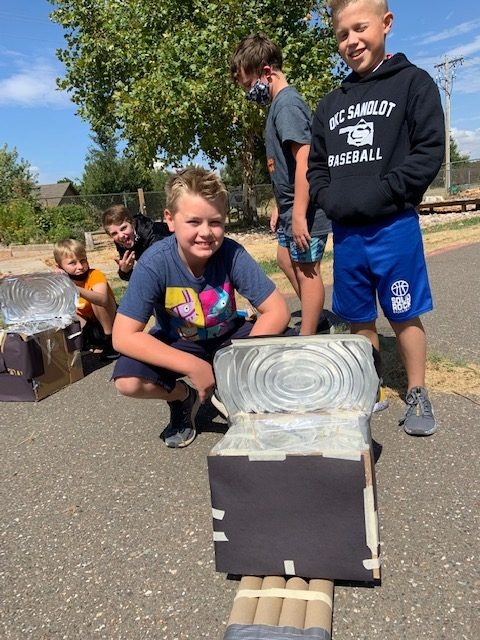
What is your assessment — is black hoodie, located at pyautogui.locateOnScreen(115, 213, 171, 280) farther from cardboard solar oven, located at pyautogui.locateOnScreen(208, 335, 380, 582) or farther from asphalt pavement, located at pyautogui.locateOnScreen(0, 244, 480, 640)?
cardboard solar oven, located at pyautogui.locateOnScreen(208, 335, 380, 582)

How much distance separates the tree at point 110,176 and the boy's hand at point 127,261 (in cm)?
3571

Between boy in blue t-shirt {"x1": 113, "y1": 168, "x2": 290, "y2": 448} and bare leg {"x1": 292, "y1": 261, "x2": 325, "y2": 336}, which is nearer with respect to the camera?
boy in blue t-shirt {"x1": 113, "y1": 168, "x2": 290, "y2": 448}

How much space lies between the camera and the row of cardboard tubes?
60.6 inches

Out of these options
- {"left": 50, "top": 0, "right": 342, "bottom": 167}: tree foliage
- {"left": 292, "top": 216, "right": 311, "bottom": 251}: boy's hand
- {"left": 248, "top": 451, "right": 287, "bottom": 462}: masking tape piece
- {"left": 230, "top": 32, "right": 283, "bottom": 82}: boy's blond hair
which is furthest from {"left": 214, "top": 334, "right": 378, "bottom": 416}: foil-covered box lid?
{"left": 50, "top": 0, "right": 342, "bottom": 167}: tree foliage

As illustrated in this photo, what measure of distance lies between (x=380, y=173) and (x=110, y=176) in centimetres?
3863

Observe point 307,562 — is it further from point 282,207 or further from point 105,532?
point 282,207

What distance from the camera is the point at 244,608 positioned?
5.27 feet

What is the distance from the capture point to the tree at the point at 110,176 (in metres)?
38.7

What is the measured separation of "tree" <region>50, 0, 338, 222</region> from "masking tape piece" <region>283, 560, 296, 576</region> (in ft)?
45.0

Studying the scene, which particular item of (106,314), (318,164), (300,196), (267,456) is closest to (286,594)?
(267,456)

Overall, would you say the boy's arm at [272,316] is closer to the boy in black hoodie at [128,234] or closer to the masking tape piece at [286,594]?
the masking tape piece at [286,594]

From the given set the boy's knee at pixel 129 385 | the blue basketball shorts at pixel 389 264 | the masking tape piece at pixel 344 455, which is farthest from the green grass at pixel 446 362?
the masking tape piece at pixel 344 455

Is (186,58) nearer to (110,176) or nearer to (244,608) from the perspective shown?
(244,608)

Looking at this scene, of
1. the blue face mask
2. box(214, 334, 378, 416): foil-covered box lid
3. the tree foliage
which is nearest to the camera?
box(214, 334, 378, 416): foil-covered box lid
